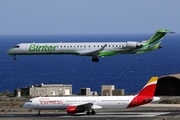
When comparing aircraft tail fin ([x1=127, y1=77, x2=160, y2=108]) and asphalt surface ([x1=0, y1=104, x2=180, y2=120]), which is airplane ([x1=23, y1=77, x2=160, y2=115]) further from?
asphalt surface ([x1=0, y1=104, x2=180, y2=120])

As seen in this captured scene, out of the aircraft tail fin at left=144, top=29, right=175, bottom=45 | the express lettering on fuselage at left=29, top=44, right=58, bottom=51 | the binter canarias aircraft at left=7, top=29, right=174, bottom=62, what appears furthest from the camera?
the aircraft tail fin at left=144, top=29, right=175, bottom=45

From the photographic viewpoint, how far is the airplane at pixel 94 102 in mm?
81688

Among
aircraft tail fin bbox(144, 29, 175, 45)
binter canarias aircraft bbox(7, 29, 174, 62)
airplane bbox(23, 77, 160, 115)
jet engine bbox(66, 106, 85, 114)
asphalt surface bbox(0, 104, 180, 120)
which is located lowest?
asphalt surface bbox(0, 104, 180, 120)

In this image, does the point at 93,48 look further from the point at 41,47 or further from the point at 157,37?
the point at 157,37

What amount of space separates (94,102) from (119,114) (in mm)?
3671

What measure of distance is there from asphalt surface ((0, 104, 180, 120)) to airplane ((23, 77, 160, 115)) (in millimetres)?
1084

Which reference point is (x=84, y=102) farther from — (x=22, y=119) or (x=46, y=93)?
(x=46, y=93)

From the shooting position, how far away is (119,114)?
83500 mm

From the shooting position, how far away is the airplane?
8169 centimetres

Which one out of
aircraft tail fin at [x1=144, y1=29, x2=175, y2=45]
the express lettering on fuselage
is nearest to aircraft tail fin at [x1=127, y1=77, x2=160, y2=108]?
aircraft tail fin at [x1=144, y1=29, x2=175, y2=45]

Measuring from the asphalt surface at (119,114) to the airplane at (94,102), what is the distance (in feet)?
3.55

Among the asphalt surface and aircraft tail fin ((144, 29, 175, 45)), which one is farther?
aircraft tail fin ((144, 29, 175, 45))

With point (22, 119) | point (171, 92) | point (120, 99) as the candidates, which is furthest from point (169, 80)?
point (22, 119)

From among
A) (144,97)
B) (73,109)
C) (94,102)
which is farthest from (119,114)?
(73,109)
